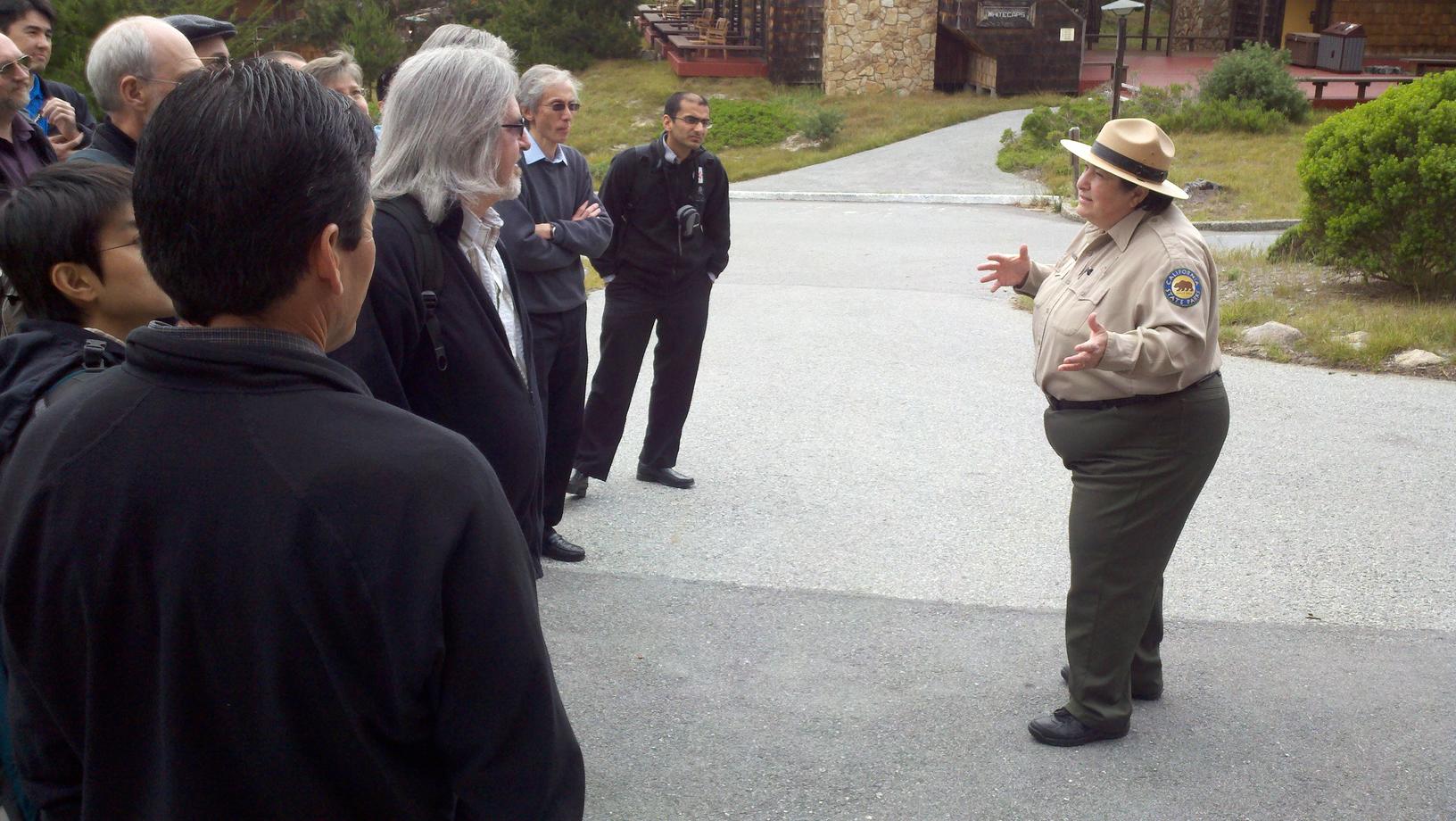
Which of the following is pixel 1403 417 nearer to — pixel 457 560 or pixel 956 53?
pixel 457 560

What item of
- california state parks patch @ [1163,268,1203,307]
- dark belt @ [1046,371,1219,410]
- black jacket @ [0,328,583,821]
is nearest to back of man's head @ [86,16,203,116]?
black jacket @ [0,328,583,821]

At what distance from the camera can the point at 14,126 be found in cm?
414

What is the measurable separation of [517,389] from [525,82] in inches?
90.9

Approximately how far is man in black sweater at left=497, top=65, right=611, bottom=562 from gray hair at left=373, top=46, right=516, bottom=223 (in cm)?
144

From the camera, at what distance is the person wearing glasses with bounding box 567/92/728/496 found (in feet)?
19.0

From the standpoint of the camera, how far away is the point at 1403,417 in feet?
23.1

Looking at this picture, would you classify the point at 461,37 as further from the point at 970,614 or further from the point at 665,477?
the point at 970,614

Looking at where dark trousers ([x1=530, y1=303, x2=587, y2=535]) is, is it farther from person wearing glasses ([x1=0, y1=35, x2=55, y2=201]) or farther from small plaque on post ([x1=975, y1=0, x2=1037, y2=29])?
small plaque on post ([x1=975, y1=0, x2=1037, y2=29])

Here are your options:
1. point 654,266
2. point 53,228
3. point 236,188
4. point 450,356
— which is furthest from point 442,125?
point 654,266

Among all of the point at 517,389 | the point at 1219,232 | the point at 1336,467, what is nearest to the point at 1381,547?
the point at 1336,467

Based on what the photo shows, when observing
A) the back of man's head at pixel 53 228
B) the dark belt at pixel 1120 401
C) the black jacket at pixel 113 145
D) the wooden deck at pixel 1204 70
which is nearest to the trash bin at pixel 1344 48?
the wooden deck at pixel 1204 70

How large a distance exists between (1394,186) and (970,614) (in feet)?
20.5

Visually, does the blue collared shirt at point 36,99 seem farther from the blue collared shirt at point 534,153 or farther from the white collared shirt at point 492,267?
the white collared shirt at point 492,267

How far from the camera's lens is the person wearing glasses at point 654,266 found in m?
5.79
